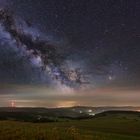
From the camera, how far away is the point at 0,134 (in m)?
25.8

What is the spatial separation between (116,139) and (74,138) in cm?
684

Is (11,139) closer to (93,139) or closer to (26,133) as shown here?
(26,133)

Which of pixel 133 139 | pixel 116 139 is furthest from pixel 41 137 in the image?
pixel 133 139

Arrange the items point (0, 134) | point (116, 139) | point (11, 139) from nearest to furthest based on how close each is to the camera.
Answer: point (11, 139), point (0, 134), point (116, 139)

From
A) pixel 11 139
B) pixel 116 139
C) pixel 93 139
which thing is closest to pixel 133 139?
pixel 116 139

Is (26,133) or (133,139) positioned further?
(133,139)

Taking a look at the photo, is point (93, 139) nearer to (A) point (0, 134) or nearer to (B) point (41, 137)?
(B) point (41, 137)

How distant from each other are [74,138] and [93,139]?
1.43 m

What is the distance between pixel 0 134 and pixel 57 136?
4286mm

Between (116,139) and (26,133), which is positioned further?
(116,139)

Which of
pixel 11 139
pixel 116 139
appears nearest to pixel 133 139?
pixel 116 139

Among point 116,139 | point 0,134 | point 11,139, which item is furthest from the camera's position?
point 116,139

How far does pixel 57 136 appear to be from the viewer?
25.0m

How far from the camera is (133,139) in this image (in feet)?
105
